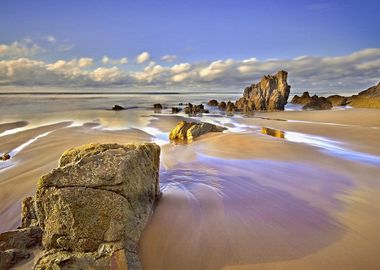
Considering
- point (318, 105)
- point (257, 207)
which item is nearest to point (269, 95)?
point (318, 105)

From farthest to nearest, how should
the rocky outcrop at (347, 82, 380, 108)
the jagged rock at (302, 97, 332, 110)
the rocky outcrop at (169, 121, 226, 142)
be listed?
the jagged rock at (302, 97, 332, 110) < the rocky outcrop at (347, 82, 380, 108) < the rocky outcrop at (169, 121, 226, 142)

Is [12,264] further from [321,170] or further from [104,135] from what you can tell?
[104,135]

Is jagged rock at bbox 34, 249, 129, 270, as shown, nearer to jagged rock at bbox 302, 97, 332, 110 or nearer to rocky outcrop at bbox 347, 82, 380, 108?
jagged rock at bbox 302, 97, 332, 110

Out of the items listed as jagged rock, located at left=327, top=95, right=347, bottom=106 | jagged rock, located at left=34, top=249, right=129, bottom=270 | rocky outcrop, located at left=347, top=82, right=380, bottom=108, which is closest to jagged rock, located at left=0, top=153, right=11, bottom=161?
jagged rock, located at left=34, top=249, right=129, bottom=270

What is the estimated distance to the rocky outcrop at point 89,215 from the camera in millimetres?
2543

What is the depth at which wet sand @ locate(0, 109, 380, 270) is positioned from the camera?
2.85m

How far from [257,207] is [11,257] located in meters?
2.99

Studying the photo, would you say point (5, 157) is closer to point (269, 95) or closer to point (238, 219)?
point (238, 219)

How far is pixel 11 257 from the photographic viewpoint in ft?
9.16

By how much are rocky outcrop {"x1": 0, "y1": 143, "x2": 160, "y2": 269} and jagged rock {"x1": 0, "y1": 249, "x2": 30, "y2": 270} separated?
0.12m

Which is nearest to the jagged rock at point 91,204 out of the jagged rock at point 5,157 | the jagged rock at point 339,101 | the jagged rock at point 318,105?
the jagged rock at point 5,157

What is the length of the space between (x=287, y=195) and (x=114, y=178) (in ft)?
9.22

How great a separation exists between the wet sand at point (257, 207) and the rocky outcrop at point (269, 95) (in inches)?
911

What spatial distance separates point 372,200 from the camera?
4.18 meters
